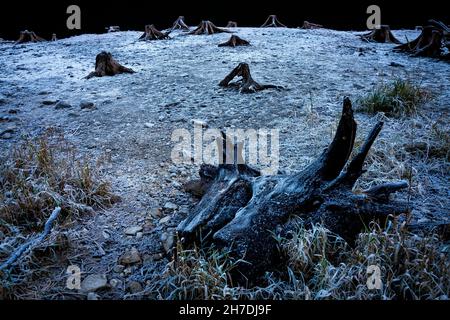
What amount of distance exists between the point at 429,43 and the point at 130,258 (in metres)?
7.13

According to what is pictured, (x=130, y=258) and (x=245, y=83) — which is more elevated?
(x=245, y=83)

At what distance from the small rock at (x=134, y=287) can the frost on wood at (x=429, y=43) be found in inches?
264

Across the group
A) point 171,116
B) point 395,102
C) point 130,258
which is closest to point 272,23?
point 395,102

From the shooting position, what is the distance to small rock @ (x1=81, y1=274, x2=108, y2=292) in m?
1.77

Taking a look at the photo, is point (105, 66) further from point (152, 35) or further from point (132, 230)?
point (132, 230)

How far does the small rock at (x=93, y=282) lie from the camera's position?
5.81 feet

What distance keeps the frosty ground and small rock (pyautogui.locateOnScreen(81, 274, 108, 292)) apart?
0.05 meters

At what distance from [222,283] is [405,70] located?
5.56m

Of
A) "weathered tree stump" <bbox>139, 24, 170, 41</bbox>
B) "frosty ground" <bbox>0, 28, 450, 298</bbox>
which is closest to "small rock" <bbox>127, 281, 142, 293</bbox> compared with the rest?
"frosty ground" <bbox>0, 28, 450, 298</bbox>

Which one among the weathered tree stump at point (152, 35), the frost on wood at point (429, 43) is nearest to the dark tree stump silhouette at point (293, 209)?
the frost on wood at point (429, 43)

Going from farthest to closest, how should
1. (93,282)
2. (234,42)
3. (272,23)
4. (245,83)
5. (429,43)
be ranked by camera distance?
(272,23) → (234,42) → (429,43) → (245,83) → (93,282)

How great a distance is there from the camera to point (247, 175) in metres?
2.40

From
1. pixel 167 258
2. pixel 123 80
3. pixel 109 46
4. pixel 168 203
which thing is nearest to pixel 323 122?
pixel 168 203

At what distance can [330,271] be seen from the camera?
171cm
